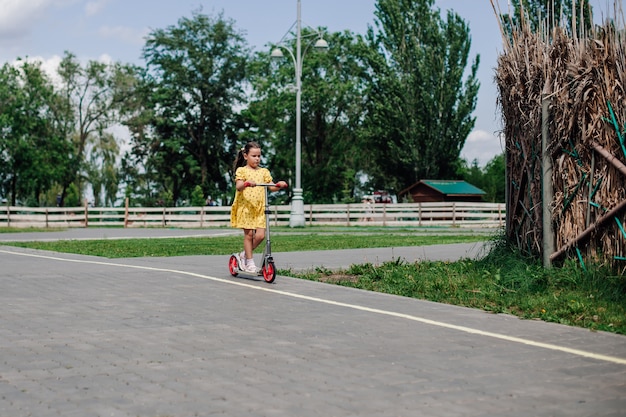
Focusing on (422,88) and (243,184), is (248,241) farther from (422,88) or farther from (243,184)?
(422,88)

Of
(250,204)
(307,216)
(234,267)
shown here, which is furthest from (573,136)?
(307,216)

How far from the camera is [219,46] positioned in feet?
212

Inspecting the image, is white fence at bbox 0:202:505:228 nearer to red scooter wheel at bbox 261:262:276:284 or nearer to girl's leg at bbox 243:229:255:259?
girl's leg at bbox 243:229:255:259

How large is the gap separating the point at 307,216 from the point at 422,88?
14.5m

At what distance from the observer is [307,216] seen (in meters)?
43.5

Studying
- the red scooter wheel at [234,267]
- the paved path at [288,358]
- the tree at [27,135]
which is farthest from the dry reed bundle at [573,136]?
the tree at [27,135]

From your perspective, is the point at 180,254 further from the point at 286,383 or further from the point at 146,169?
the point at 146,169

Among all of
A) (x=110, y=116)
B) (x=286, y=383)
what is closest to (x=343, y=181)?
(x=110, y=116)

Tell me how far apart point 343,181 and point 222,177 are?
33.0ft

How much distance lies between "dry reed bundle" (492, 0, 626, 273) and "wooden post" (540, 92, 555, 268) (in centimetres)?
5

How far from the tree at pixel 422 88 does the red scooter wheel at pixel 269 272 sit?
44.0m

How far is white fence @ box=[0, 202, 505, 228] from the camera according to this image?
41812mm

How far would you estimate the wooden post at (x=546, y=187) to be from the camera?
9.49 meters

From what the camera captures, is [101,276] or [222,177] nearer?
[101,276]
